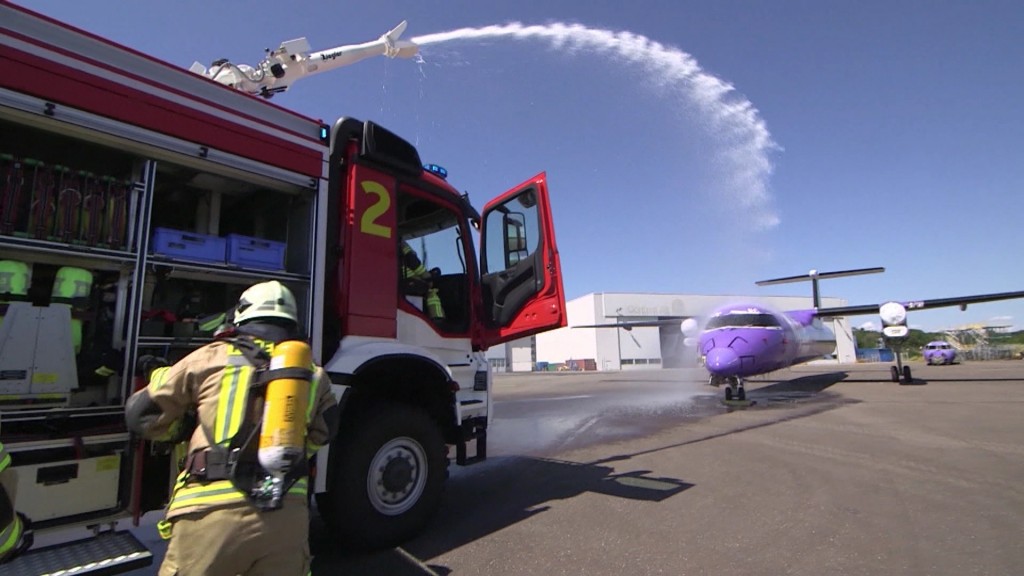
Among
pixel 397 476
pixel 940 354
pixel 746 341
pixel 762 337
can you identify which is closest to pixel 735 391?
pixel 746 341

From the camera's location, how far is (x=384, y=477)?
12.7 ft

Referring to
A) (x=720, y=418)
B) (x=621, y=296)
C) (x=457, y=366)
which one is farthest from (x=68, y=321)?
(x=621, y=296)

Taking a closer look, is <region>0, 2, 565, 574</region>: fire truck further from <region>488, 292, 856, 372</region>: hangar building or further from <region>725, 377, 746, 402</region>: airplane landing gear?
<region>488, 292, 856, 372</region>: hangar building

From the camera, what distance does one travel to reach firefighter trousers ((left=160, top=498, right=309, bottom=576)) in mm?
1712

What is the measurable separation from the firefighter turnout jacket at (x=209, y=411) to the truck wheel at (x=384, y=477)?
64.9 inches

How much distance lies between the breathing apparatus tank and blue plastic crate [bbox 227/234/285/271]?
1765 millimetres

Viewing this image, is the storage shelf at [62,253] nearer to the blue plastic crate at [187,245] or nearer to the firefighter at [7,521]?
the blue plastic crate at [187,245]

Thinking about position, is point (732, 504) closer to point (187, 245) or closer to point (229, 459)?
point (229, 459)

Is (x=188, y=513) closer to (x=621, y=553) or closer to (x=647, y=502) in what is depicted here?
(x=621, y=553)

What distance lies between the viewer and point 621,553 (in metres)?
3.78

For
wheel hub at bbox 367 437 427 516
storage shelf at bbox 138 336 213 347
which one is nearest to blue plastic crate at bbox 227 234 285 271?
storage shelf at bbox 138 336 213 347

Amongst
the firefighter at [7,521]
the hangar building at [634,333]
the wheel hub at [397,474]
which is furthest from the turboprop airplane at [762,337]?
the hangar building at [634,333]

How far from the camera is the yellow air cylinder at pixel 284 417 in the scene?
68.7 inches

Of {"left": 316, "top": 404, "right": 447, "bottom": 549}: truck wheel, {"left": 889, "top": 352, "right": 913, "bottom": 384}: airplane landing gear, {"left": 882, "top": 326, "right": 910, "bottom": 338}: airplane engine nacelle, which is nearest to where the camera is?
{"left": 316, "top": 404, "right": 447, "bottom": 549}: truck wheel
